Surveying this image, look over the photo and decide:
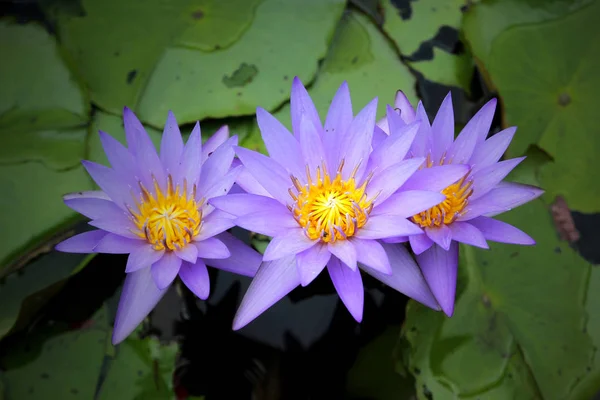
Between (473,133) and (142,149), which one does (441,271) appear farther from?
(142,149)

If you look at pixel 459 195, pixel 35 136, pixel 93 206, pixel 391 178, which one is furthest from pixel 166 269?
pixel 35 136

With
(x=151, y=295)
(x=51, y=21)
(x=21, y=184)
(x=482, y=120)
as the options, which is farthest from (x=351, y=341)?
(x=51, y=21)

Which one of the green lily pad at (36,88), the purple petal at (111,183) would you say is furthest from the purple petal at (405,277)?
the green lily pad at (36,88)

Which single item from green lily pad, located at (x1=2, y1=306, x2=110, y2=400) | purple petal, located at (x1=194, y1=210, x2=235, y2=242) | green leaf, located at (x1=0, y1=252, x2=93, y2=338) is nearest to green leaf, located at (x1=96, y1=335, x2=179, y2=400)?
green lily pad, located at (x1=2, y1=306, x2=110, y2=400)

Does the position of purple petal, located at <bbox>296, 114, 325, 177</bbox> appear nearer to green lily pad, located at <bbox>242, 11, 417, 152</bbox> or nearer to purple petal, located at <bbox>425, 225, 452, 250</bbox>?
purple petal, located at <bbox>425, 225, 452, 250</bbox>

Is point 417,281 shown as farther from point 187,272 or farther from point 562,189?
point 562,189

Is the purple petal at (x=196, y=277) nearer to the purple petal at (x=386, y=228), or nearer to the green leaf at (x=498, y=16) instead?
the purple petal at (x=386, y=228)
